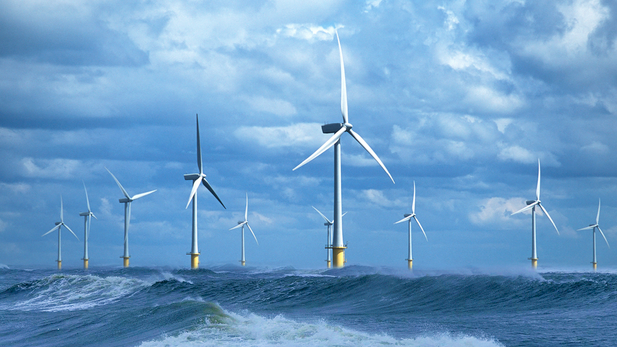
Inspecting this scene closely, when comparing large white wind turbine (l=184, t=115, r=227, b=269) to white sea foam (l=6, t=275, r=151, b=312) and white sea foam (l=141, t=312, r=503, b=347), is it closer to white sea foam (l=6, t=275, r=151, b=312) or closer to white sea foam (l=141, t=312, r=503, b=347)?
white sea foam (l=6, t=275, r=151, b=312)

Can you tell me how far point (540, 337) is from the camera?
23.7m

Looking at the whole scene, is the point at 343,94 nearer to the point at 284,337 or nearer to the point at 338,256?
the point at 338,256

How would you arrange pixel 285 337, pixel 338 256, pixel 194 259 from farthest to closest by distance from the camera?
pixel 194 259, pixel 338 256, pixel 285 337

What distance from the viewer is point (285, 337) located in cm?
2439

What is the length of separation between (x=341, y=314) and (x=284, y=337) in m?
11.6

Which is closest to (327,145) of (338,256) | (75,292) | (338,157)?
(338,157)

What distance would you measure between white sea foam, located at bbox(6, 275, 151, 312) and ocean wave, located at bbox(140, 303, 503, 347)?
28.0 meters

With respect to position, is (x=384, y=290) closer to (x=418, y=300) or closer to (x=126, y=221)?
(x=418, y=300)

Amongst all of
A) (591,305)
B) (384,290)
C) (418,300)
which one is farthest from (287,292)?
(591,305)

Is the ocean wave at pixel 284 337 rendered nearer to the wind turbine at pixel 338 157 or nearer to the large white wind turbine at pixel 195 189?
the wind turbine at pixel 338 157

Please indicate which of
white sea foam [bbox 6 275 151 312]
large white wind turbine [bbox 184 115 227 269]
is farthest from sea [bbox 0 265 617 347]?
large white wind turbine [bbox 184 115 227 269]

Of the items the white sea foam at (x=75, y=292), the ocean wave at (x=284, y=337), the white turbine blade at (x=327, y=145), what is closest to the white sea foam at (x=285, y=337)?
the ocean wave at (x=284, y=337)

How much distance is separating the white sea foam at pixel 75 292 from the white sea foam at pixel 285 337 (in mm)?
28317

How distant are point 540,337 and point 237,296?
32.1m
